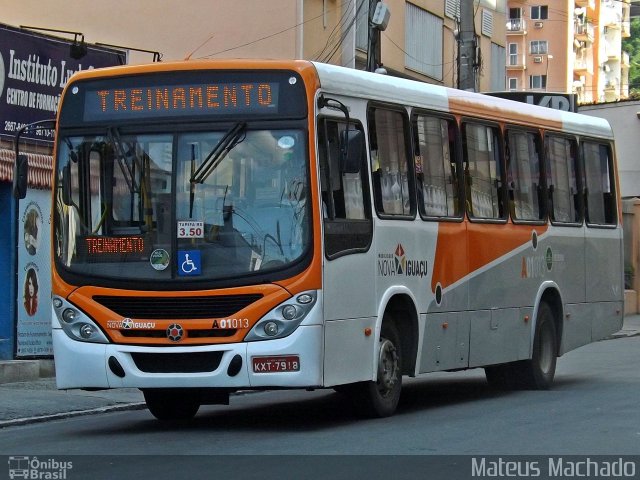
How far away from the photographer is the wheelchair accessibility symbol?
12.1m

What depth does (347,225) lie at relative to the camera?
12.6 metres

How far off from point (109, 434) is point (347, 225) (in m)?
2.69

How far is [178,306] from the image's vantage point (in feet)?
39.7

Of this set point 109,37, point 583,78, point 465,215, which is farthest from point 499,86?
point 583,78

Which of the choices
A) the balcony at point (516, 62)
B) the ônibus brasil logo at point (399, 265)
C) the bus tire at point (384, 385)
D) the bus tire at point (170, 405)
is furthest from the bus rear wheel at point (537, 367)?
the balcony at point (516, 62)

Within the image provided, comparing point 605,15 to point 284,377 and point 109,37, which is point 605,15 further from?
point 284,377

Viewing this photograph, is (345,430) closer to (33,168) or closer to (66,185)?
(66,185)

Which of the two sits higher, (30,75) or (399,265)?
(30,75)

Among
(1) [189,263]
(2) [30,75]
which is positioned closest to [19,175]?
(1) [189,263]

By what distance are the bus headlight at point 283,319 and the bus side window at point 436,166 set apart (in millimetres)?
2589

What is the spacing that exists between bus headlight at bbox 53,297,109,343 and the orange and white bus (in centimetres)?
1

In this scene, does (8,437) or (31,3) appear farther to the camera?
(31,3)

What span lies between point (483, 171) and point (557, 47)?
86.5m

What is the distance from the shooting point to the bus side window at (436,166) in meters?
14.2
